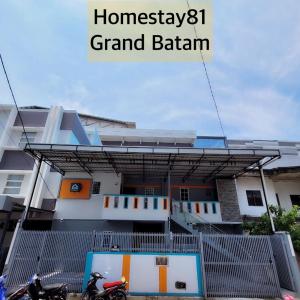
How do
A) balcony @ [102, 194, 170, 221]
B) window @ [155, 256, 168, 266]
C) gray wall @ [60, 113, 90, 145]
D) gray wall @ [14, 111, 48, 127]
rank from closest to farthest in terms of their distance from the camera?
window @ [155, 256, 168, 266] → balcony @ [102, 194, 170, 221] → gray wall @ [14, 111, 48, 127] → gray wall @ [60, 113, 90, 145]

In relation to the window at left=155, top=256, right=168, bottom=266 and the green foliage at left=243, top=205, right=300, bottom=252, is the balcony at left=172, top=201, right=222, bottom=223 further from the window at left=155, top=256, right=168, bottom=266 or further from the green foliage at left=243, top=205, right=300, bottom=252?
the window at left=155, top=256, right=168, bottom=266

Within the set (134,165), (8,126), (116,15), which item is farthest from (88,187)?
(116,15)

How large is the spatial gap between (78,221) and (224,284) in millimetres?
10506

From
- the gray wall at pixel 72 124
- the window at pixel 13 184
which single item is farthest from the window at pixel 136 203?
the window at pixel 13 184

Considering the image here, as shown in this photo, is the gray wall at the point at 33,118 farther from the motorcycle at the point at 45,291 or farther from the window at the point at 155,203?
the motorcycle at the point at 45,291

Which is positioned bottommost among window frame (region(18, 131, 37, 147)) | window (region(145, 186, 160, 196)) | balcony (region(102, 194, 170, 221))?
balcony (region(102, 194, 170, 221))

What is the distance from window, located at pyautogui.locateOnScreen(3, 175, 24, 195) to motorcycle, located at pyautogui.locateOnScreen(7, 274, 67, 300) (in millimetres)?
11653

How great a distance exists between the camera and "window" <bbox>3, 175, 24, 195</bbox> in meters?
16.8

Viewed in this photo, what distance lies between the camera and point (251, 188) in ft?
56.0

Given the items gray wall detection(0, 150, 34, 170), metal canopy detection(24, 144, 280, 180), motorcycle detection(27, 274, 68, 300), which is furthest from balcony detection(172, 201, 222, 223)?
gray wall detection(0, 150, 34, 170)

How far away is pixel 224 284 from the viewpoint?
355 inches

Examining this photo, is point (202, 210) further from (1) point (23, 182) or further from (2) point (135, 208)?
(1) point (23, 182)

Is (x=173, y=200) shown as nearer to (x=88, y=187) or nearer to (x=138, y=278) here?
(x=88, y=187)

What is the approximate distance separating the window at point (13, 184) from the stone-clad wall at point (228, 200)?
51.1ft
